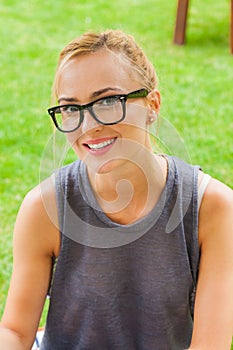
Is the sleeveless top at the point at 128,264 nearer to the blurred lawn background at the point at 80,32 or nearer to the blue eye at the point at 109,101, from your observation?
the blue eye at the point at 109,101

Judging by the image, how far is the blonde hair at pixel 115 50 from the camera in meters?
1.43

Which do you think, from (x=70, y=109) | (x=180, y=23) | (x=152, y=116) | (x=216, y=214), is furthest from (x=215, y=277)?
(x=180, y=23)

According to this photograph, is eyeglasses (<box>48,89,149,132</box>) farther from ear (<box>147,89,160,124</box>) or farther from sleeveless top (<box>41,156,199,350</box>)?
sleeveless top (<box>41,156,199,350</box>)

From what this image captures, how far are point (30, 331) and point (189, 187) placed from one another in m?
0.48

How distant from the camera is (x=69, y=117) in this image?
4.64ft

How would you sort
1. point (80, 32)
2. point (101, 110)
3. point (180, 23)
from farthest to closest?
point (180, 23)
point (80, 32)
point (101, 110)

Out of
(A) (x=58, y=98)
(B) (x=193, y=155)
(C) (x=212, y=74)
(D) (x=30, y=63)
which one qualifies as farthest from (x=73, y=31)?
(A) (x=58, y=98)

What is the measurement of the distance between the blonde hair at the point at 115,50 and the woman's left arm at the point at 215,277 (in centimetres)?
29

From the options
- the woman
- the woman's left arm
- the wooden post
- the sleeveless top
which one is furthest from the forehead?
the wooden post

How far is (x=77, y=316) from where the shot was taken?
160 cm

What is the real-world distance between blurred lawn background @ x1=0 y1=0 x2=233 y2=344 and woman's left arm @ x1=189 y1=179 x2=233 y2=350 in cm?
33

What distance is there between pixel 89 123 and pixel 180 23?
3.84 m

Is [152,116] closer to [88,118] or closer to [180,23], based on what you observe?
[88,118]

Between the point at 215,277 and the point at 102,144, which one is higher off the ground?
the point at 102,144
